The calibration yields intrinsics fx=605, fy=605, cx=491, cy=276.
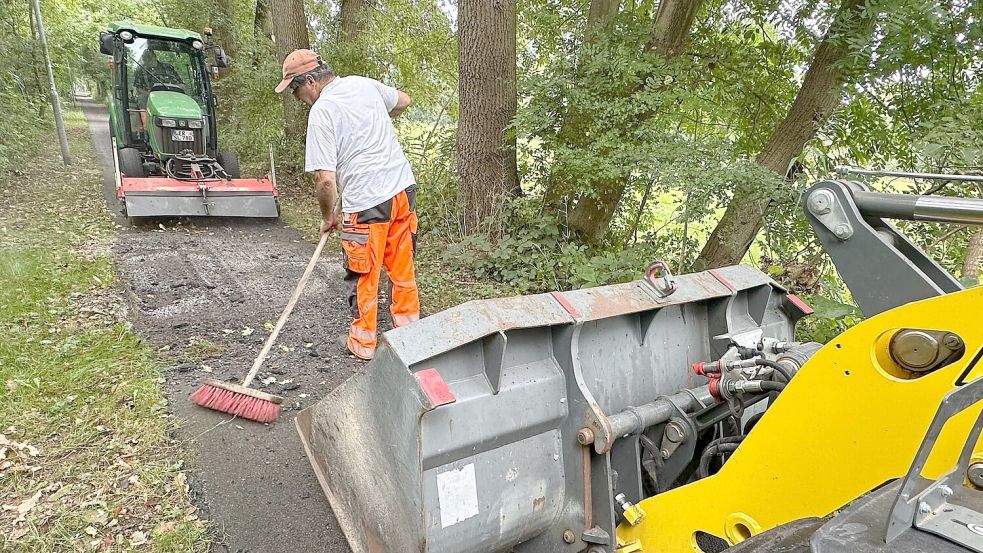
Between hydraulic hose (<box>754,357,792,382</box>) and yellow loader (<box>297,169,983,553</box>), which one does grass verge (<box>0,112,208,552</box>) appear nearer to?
yellow loader (<box>297,169,983,553</box>)

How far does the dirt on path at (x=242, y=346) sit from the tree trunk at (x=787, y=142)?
125 inches

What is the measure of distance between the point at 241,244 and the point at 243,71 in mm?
4398

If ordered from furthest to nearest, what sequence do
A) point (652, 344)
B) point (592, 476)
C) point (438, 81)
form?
point (438, 81) → point (652, 344) → point (592, 476)

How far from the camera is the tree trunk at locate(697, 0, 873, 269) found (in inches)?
178

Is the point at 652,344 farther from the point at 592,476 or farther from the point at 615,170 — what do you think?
the point at 615,170

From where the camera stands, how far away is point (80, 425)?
3104 mm

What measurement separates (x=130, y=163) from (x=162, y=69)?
1556mm

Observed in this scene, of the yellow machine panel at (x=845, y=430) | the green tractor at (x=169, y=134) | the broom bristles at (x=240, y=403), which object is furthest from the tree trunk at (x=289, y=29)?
the yellow machine panel at (x=845, y=430)

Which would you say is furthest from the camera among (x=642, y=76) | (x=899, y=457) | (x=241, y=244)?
(x=241, y=244)

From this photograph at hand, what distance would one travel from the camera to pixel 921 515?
1080 mm

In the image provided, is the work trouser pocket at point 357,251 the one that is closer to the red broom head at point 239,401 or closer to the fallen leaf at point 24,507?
the red broom head at point 239,401

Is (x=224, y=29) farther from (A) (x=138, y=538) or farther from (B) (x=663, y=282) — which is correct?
(B) (x=663, y=282)

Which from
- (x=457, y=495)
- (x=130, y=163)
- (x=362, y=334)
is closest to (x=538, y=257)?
(x=362, y=334)

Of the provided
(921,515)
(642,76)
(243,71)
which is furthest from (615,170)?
(243,71)
